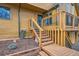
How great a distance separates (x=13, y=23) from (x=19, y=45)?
536 millimetres

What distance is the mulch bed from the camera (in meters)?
1.94

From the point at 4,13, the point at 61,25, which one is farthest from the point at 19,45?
the point at 61,25

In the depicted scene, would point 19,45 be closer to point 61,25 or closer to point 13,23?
point 13,23

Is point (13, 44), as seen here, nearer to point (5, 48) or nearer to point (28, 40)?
point (5, 48)

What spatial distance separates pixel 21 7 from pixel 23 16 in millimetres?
224

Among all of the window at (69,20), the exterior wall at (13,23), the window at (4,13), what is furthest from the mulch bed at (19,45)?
the window at (69,20)

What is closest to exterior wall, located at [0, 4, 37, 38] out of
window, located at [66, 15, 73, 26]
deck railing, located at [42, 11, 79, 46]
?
deck railing, located at [42, 11, 79, 46]

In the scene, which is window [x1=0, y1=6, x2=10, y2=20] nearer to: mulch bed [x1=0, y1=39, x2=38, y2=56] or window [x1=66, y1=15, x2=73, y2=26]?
mulch bed [x1=0, y1=39, x2=38, y2=56]

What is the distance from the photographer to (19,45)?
83.7 inches

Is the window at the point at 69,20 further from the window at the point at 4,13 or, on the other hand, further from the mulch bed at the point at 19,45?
the window at the point at 4,13

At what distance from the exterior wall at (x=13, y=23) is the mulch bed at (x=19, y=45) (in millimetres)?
168

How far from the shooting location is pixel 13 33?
2.27 metres

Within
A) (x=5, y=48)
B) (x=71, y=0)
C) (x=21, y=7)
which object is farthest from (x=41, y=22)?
(x=5, y=48)

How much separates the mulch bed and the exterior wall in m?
0.17
